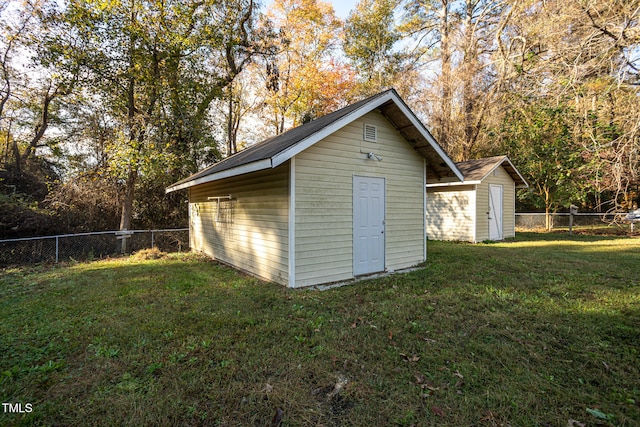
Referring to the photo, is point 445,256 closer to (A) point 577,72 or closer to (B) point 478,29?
(A) point 577,72

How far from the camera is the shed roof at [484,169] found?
37.1 feet

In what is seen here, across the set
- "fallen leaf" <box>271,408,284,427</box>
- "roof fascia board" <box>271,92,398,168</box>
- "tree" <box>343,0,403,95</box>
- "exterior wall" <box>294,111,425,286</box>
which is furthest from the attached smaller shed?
"fallen leaf" <box>271,408,284,427</box>

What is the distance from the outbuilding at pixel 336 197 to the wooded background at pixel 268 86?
3.44m

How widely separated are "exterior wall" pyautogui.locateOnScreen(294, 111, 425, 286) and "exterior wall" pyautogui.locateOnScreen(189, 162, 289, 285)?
0.36 metres

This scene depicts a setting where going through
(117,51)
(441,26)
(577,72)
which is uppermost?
(441,26)

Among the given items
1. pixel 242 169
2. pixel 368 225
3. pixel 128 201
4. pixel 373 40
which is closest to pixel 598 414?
pixel 368 225

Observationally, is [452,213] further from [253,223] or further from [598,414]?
[598,414]

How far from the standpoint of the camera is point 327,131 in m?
5.30

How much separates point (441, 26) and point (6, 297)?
2287 centimetres

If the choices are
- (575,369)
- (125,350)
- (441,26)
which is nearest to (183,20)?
(125,350)

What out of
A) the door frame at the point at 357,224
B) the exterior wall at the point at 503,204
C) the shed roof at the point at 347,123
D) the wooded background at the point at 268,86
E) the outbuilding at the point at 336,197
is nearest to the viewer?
the shed roof at the point at 347,123

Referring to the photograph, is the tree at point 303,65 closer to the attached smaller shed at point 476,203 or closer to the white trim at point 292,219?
the attached smaller shed at point 476,203

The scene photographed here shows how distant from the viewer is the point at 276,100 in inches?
707

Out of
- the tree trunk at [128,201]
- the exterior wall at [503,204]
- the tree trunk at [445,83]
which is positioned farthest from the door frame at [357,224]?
the tree trunk at [445,83]
